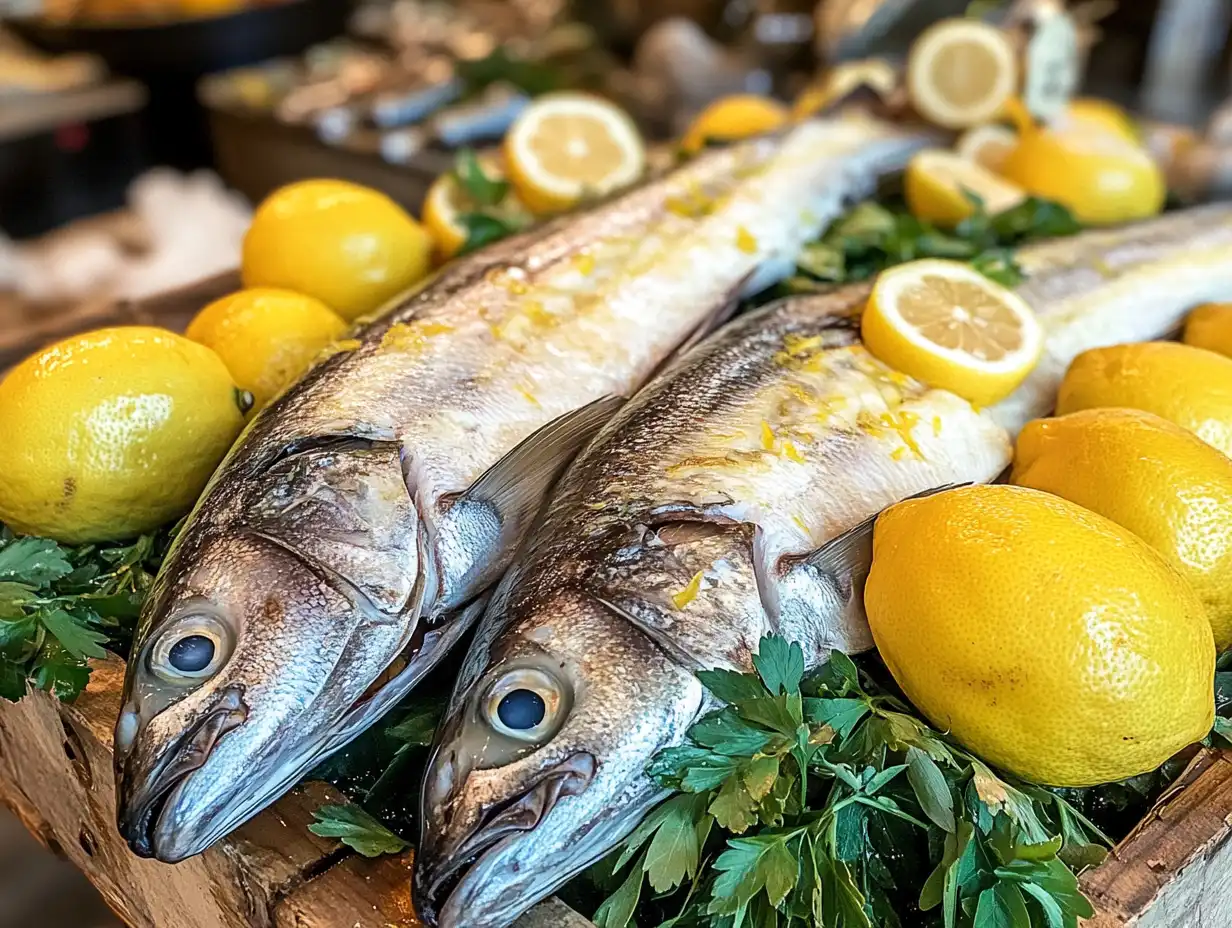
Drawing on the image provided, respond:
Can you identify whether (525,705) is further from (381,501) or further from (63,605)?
(63,605)

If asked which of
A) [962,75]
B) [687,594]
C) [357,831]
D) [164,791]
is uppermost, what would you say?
[962,75]

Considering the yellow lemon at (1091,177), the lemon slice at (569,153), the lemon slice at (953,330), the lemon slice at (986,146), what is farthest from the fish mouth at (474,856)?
the lemon slice at (986,146)

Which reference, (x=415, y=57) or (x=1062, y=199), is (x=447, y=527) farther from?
(x=415, y=57)

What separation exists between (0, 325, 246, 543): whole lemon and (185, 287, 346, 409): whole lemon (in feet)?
0.46

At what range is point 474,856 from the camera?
37.1 inches

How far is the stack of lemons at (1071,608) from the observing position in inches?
40.6

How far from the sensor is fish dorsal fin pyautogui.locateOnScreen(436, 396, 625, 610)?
128 centimetres

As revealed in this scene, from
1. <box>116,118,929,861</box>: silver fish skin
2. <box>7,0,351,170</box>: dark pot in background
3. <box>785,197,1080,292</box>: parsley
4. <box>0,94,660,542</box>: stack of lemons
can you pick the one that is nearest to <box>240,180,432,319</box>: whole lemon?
<box>0,94,660,542</box>: stack of lemons

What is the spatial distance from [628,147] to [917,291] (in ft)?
3.41

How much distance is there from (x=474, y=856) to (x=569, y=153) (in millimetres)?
1792

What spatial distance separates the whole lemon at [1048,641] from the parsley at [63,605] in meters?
0.93

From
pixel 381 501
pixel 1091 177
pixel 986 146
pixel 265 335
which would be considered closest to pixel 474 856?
pixel 381 501

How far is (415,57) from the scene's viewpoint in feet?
15.4

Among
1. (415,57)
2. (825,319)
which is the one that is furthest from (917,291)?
(415,57)
